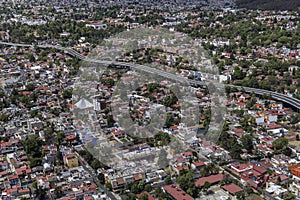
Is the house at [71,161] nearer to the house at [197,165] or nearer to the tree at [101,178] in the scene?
the tree at [101,178]

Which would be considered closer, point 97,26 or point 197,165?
point 197,165

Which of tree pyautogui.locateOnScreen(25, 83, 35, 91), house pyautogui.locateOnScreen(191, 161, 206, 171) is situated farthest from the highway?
house pyautogui.locateOnScreen(191, 161, 206, 171)

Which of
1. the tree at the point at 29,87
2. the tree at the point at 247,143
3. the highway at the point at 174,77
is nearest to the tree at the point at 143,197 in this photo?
the tree at the point at 247,143

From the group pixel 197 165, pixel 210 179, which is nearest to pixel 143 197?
pixel 210 179

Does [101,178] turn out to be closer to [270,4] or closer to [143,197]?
[143,197]

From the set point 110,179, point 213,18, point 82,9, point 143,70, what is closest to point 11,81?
point 143,70
